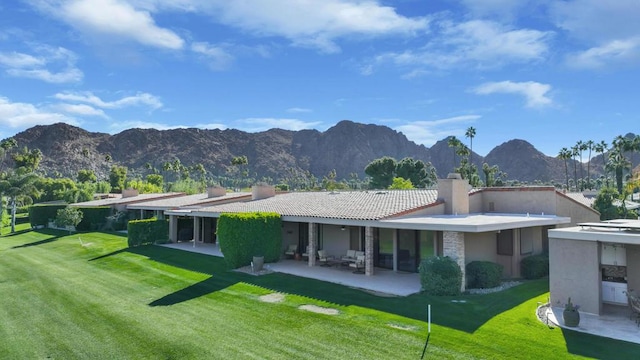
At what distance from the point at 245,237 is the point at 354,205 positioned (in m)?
6.33

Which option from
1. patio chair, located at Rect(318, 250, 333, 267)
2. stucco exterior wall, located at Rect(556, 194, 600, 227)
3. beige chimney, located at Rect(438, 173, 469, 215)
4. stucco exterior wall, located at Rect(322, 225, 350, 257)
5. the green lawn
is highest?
beige chimney, located at Rect(438, 173, 469, 215)

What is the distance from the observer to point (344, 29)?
1164 inches

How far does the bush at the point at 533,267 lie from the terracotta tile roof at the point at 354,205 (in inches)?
202

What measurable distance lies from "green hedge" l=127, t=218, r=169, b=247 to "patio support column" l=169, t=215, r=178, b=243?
0.87ft

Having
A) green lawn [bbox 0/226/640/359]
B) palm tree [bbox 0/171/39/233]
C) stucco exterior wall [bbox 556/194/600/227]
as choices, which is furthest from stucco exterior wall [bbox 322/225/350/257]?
palm tree [bbox 0/171/39/233]

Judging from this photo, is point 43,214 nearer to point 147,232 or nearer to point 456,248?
point 147,232

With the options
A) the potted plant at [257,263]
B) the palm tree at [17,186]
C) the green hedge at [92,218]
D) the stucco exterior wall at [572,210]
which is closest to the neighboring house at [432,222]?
the stucco exterior wall at [572,210]

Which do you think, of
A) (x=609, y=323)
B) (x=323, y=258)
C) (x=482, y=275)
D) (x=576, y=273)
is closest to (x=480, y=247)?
(x=482, y=275)

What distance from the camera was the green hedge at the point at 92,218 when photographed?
147 feet

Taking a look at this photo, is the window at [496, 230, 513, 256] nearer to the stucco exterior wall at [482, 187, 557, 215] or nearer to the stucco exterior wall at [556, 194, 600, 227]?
the stucco exterior wall at [556, 194, 600, 227]

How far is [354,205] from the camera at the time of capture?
2383 centimetres

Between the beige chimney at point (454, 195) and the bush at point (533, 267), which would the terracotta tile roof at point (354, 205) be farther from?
the bush at point (533, 267)

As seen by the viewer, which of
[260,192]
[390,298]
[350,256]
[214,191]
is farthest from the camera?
[214,191]

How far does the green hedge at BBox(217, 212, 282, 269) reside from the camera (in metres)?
22.0
